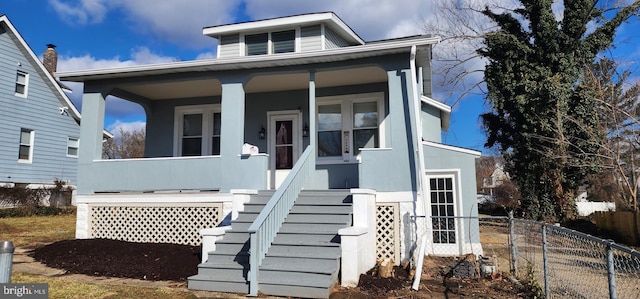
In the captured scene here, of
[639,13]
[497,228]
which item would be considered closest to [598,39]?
[639,13]

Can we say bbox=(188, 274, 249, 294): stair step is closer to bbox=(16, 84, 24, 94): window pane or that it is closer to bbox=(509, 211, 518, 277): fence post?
bbox=(509, 211, 518, 277): fence post

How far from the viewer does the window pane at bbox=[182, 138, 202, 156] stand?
11.5 meters

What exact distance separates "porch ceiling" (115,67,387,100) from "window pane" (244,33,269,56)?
6.99 ft

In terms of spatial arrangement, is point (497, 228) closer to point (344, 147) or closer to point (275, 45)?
point (344, 147)

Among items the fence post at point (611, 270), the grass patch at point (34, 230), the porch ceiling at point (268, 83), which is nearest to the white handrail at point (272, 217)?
the porch ceiling at point (268, 83)

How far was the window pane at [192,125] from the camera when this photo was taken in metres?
11.6

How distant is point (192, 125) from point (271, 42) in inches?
137

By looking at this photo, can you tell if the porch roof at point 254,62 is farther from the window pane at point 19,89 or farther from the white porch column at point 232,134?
the window pane at point 19,89

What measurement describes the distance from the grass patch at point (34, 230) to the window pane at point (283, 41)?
25.6 ft

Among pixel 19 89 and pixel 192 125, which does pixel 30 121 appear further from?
pixel 192 125

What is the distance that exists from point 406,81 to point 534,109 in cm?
965

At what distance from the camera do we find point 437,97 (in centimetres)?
1819

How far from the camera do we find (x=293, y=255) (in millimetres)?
6133

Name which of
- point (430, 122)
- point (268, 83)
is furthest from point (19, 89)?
point (430, 122)
